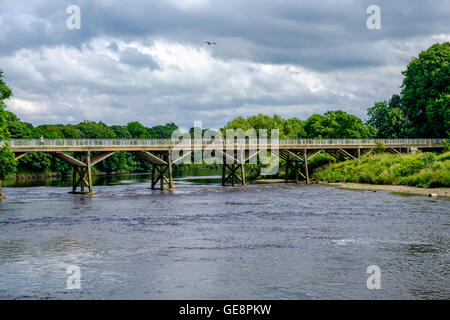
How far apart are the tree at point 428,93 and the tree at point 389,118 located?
160cm

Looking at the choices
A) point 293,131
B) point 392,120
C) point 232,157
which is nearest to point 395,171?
point 232,157

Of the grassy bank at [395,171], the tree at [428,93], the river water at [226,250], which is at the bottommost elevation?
the river water at [226,250]

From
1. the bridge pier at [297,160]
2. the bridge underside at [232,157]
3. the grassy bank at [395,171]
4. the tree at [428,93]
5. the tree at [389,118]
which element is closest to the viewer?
the grassy bank at [395,171]

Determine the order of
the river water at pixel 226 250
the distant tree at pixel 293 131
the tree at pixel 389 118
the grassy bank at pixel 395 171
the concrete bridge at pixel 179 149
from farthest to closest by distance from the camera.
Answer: the distant tree at pixel 293 131 → the tree at pixel 389 118 → the grassy bank at pixel 395 171 → the concrete bridge at pixel 179 149 → the river water at pixel 226 250

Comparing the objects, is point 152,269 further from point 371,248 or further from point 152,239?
point 371,248

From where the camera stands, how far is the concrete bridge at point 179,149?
63906 millimetres

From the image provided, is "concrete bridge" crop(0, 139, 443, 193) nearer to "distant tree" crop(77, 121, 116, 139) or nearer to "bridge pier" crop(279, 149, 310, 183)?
"bridge pier" crop(279, 149, 310, 183)

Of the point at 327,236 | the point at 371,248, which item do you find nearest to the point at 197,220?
the point at 327,236

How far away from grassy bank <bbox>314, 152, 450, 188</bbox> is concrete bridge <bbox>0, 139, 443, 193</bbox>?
478 cm

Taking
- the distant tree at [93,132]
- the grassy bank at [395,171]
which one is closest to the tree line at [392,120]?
the distant tree at [93,132]

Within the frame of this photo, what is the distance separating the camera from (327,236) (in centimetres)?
3256

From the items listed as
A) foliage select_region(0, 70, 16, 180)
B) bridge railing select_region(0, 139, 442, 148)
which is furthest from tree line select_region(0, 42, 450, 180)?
foliage select_region(0, 70, 16, 180)

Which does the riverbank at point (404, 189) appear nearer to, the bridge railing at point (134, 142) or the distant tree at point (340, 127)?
the bridge railing at point (134, 142)

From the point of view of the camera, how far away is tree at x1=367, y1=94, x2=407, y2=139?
109 m
